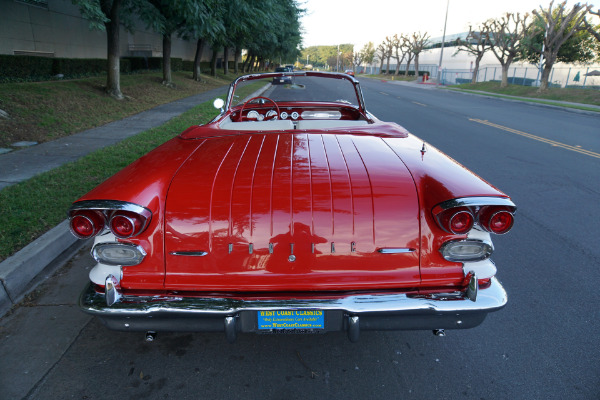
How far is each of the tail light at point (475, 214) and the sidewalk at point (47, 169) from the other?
297 centimetres

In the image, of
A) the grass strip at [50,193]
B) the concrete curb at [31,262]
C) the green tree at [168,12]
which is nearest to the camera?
the concrete curb at [31,262]

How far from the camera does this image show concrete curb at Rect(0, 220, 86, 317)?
2906mm

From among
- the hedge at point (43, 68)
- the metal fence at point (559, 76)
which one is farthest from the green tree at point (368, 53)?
the hedge at point (43, 68)

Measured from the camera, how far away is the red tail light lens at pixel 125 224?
2.00m

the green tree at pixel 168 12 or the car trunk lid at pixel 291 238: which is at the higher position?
the green tree at pixel 168 12

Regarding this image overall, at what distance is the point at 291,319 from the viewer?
201 centimetres

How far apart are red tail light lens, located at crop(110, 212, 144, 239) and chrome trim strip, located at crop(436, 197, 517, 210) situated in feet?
4.90

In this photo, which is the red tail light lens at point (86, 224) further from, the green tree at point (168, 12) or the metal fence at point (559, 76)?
the metal fence at point (559, 76)

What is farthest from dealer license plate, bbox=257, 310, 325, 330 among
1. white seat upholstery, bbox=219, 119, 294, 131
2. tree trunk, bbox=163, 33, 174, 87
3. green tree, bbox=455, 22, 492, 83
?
green tree, bbox=455, 22, 492, 83

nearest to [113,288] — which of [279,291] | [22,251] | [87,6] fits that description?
[279,291]

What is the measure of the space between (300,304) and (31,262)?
Result: 95.6 inches

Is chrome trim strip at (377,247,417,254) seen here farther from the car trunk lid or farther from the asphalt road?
the asphalt road

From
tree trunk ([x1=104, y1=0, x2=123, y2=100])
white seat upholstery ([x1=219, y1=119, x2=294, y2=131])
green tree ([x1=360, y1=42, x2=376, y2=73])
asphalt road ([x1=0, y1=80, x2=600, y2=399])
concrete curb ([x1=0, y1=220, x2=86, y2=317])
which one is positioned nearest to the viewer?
asphalt road ([x1=0, y1=80, x2=600, y2=399])

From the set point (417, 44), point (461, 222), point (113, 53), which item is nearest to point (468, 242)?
point (461, 222)
